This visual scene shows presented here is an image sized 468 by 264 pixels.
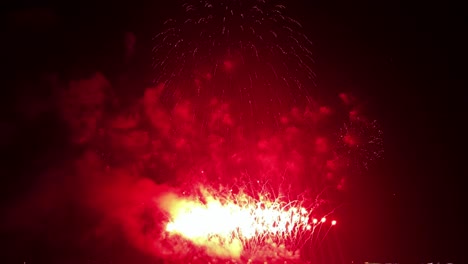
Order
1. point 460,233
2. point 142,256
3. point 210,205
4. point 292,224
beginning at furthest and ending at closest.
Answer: point 460,233 → point 142,256 → point 210,205 → point 292,224

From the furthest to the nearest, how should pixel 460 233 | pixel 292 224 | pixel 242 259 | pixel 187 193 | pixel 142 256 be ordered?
pixel 460 233, pixel 142 256, pixel 242 259, pixel 187 193, pixel 292 224

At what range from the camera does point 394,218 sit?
22672 mm

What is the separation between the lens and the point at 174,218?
47.7 ft

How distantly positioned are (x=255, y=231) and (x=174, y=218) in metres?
3.73

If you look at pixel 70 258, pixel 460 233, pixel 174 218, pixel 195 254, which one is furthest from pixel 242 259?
pixel 460 233

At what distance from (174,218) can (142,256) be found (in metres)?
3.61

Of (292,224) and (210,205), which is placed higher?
(210,205)

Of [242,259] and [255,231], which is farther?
[242,259]

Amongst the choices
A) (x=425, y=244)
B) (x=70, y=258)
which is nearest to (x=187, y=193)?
(x=70, y=258)

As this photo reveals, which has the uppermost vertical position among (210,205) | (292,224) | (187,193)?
(187,193)

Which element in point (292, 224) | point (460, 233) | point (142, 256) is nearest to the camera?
point (292, 224)

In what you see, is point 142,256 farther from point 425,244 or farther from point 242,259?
point 425,244

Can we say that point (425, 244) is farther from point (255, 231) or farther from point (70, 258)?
point (70, 258)

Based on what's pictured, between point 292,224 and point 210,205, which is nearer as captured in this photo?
point 292,224
